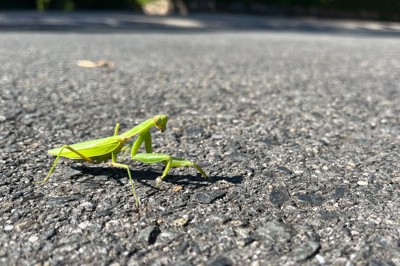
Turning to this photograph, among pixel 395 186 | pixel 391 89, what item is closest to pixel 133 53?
pixel 391 89

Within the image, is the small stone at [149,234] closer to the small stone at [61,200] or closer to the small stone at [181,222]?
the small stone at [181,222]

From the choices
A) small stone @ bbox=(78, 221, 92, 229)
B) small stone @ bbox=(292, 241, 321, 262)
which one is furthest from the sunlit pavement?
small stone @ bbox=(292, 241, 321, 262)

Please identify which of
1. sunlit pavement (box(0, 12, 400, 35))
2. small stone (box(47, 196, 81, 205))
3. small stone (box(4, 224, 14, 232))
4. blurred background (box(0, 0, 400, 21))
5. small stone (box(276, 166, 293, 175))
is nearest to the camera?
small stone (box(4, 224, 14, 232))

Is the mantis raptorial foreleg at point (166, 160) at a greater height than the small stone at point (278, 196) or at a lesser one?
greater

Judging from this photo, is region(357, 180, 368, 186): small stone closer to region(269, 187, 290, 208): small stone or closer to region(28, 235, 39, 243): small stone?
Answer: region(269, 187, 290, 208): small stone

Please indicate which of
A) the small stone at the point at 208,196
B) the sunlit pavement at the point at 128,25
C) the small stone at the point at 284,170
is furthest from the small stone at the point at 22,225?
the sunlit pavement at the point at 128,25

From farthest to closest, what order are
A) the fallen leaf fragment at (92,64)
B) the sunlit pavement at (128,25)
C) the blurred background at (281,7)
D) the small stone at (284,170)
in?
the blurred background at (281,7) < the sunlit pavement at (128,25) < the fallen leaf fragment at (92,64) < the small stone at (284,170)

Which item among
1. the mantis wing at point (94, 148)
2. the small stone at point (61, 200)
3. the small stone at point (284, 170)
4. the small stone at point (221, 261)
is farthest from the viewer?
the small stone at point (284, 170)

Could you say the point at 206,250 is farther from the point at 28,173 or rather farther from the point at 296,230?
the point at 28,173
